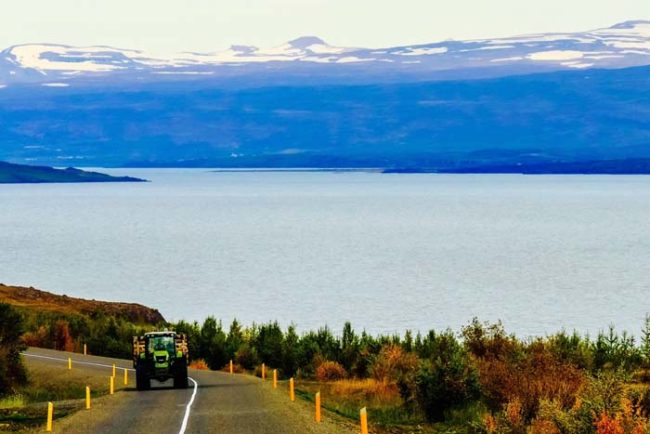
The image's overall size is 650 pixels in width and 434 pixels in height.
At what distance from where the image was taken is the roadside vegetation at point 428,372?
87.7ft

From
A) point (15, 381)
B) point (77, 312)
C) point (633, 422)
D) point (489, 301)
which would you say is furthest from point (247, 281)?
point (633, 422)

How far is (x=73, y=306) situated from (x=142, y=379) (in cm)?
4604

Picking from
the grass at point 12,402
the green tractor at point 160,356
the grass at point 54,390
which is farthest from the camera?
the green tractor at point 160,356

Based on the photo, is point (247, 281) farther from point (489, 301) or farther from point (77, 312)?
point (77, 312)

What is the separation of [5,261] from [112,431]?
142103mm

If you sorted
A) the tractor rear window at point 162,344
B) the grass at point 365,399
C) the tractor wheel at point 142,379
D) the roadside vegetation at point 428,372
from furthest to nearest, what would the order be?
the tractor wheel at point 142,379
the tractor rear window at point 162,344
the grass at point 365,399
the roadside vegetation at point 428,372

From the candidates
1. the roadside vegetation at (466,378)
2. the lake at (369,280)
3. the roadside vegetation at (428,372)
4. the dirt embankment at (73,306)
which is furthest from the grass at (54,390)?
the lake at (369,280)

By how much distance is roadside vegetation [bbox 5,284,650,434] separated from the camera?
26.7 m

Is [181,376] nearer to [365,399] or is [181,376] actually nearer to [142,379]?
[142,379]

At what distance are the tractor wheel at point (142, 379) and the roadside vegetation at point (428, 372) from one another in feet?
13.6

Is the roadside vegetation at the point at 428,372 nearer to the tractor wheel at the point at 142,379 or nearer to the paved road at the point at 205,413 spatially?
the paved road at the point at 205,413

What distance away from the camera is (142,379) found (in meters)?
44.3

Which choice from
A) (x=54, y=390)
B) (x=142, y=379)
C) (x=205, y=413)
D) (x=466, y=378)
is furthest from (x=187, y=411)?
(x=54, y=390)

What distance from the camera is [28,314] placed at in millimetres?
76750
